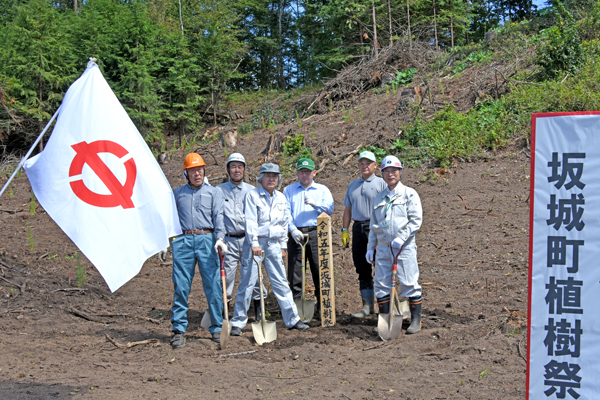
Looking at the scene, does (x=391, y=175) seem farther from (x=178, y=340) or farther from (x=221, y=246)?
(x=178, y=340)

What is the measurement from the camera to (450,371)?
4.57 meters

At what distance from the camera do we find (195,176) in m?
5.80

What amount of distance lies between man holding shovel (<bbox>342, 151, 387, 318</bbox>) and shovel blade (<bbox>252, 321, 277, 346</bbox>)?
129 cm

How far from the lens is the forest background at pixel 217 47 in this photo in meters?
14.4

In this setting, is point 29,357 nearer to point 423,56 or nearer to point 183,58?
point 423,56

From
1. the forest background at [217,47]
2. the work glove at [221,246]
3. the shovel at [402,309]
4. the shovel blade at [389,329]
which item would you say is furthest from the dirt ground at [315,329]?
the forest background at [217,47]

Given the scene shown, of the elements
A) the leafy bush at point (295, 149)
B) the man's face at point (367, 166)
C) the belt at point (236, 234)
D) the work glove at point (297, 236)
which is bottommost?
the work glove at point (297, 236)

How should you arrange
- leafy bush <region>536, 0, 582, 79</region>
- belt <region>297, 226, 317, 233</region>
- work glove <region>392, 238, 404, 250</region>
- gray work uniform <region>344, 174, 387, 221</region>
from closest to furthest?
work glove <region>392, 238, 404, 250</region>, gray work uniform <region>344, 174, 387, 221</region>, belt <region>297, 226, 317, 233</region>, leafy bush <region>536, 0, 582, 79</region>

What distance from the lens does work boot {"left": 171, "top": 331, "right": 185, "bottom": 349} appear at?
5617mm

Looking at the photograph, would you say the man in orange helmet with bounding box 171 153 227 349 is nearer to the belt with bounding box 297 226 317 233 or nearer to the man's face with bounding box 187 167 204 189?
the man's face with bounding box 187 167 204 189

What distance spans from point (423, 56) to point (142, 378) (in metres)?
16.1

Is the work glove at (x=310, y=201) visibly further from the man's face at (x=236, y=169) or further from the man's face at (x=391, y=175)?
the man's face at (x=391, y=175)

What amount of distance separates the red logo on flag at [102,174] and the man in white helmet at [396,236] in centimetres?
283

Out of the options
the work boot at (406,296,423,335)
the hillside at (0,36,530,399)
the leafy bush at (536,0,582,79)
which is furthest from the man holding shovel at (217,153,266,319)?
the leafy bush at (536,0,582,79)
